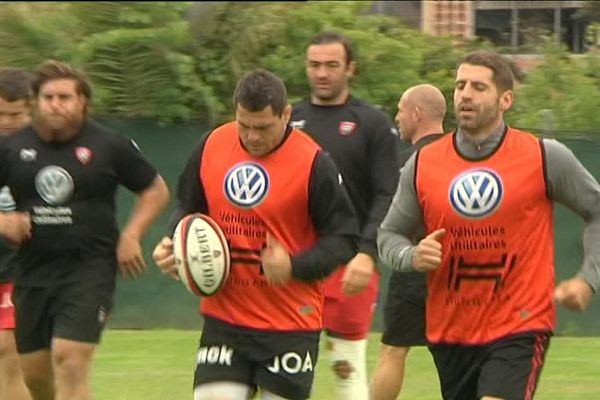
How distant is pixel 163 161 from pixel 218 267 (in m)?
8.86

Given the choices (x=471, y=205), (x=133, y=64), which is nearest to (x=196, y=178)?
(x=471, y=205)

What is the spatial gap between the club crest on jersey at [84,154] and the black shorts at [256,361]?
1.43 metres

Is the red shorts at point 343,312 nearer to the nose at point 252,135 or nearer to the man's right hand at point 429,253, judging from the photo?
the nose at point 252,135

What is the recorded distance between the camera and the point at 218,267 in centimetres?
702

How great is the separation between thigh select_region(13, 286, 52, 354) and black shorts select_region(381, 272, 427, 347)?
2204 mm

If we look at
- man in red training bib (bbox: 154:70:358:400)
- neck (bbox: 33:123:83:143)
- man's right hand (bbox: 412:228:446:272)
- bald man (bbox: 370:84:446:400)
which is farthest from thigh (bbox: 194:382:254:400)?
bald man (bbox: 370:84:446:400)

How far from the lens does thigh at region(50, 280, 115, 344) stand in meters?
8.12

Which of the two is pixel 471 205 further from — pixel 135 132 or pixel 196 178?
pixel 135 132

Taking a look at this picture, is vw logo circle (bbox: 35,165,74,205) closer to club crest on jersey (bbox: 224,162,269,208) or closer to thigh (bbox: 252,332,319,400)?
club crest on jersey (bbox: 224,162,269,208)

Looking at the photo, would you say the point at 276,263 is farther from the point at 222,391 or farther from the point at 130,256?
the point at 130,256

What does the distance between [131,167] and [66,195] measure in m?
0.39

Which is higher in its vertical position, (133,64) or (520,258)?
(520,258)

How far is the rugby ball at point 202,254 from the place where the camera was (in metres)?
7.01

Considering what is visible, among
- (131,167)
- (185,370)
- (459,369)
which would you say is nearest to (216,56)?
→ (185,370)
